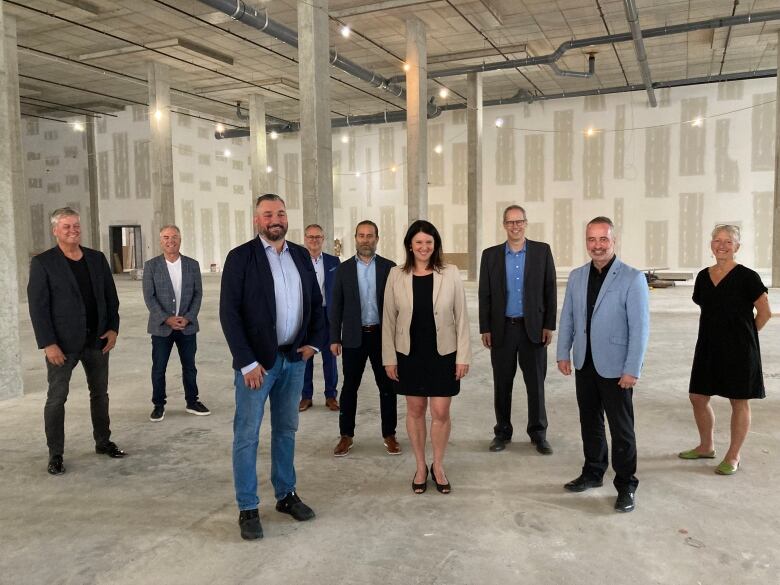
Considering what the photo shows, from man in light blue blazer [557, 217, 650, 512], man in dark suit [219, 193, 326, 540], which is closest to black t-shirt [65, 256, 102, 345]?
man in dark suit [219, 193, 326, 540]

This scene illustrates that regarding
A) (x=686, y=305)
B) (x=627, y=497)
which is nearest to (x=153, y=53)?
(x=686, y=305)

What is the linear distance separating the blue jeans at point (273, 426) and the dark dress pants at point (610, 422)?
159 cm

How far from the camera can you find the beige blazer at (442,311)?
A: 133 inches

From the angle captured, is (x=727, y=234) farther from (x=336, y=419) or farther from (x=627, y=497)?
(x=336, y=419)

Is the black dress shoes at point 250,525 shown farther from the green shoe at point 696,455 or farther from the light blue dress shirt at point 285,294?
the green shoe at point 696,455

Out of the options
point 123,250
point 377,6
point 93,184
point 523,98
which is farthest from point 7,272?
point 123,250

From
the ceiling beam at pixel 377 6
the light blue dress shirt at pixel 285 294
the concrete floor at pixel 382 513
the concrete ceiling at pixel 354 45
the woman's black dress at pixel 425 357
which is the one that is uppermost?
the concrete ceiling at pixel 354 45

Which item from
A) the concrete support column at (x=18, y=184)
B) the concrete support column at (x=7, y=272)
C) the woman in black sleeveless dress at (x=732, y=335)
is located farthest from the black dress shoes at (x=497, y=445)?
the concrete support column at (x=18, y=184)

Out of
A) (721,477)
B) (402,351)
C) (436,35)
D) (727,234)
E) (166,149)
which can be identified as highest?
(436,35)

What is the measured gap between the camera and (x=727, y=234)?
11.9 feet

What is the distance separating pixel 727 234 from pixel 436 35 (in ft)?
42.5

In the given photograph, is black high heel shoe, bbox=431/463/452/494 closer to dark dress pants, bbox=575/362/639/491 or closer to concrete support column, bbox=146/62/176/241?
dark dress pants, bbox=575/362/639/491

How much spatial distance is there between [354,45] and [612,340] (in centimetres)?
1449

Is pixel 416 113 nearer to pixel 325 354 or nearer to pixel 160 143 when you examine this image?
pixel 160 143
